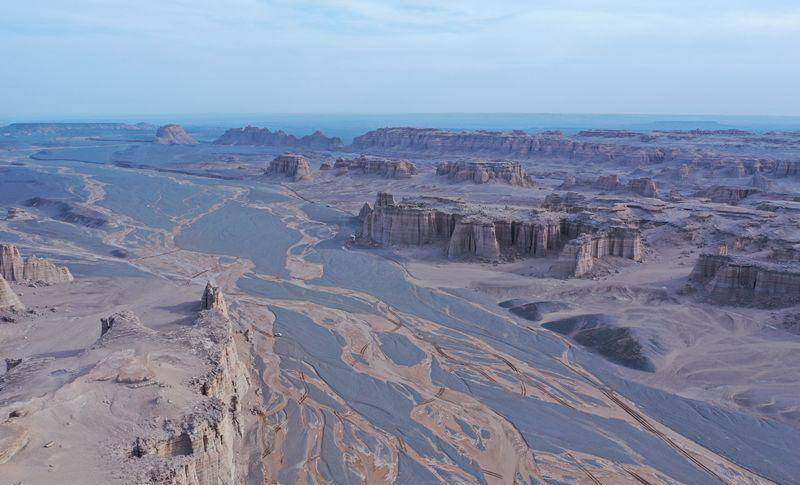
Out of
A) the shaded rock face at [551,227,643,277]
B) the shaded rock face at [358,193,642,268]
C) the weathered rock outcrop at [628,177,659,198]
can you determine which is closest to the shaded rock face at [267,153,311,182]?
the shaded rock face at [358,193,642,268]

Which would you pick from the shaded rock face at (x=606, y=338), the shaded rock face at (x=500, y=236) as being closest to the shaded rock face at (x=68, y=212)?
the shaded rock face at (x=500, y=236)

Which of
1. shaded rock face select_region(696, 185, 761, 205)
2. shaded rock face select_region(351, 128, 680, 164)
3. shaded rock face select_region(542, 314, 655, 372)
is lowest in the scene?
shaded rock face select_region(542, 314, 655, 372)

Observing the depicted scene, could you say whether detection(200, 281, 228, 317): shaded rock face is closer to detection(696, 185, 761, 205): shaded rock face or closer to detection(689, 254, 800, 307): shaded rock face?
detection(689, 254, 800, 307): shaded rock face

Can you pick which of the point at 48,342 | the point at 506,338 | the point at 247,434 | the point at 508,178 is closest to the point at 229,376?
the point at 247,434

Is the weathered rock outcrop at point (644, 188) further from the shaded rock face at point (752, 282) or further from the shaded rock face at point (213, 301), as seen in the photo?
the shaded rock face at point (213, 301)

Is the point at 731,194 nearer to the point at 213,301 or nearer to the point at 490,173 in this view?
the point at 490,173

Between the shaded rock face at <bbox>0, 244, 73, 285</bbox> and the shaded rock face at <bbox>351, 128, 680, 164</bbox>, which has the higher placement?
the shaded rock face at <bbox>351, 128, 680, 164</bbox>

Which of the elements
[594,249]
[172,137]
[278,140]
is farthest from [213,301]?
[172,137]
